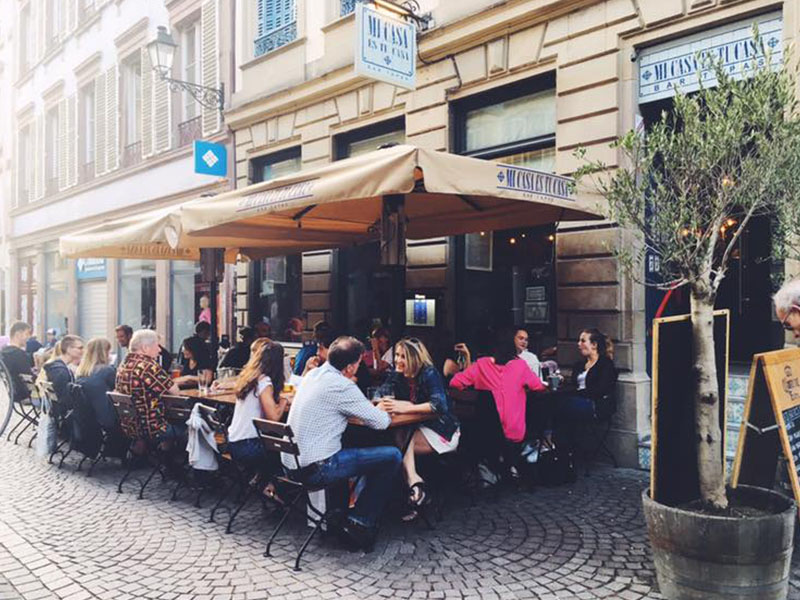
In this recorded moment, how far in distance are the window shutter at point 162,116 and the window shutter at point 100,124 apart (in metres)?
3.43

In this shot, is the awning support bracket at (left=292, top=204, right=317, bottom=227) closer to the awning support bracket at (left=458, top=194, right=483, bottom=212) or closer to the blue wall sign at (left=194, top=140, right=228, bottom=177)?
Result: the awning support bracket at (left=458, top=194, right=483, bottom=212)

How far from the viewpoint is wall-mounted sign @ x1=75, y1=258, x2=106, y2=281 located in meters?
18.8

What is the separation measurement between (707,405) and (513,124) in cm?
560

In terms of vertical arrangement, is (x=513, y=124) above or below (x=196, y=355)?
above

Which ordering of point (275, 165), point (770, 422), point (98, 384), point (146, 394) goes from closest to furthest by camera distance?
point (770, 422) < point (146, 394) < point (98, 384) < point (275, 165)

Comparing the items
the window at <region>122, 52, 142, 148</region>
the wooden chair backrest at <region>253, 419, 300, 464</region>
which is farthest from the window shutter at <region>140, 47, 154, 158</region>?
the wooden chair backrest at <region>253, 419, 300, 464</region>

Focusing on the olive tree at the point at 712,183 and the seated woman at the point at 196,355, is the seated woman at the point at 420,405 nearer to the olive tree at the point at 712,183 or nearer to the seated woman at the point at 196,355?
the olive tree at the point at 712,183

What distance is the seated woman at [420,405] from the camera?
517 centimetres

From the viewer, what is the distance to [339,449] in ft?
15.1

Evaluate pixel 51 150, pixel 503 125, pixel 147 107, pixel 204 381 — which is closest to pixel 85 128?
pixel 51 150

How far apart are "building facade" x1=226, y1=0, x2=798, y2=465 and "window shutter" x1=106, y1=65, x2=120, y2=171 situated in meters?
6.52

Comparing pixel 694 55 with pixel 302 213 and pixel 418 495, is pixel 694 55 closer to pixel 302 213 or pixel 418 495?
pixel 302 213

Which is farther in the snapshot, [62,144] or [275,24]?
[62,144]

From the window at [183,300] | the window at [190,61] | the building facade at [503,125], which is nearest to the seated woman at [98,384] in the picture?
the building facade at [503,125]
